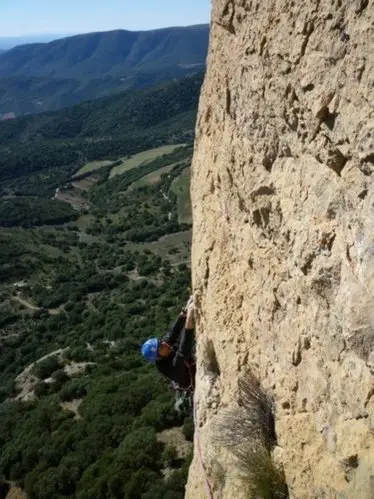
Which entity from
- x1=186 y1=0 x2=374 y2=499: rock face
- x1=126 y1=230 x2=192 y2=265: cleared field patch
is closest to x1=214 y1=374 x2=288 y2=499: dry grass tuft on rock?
x1=186 y1=0 x2=374 y2=499: rock face

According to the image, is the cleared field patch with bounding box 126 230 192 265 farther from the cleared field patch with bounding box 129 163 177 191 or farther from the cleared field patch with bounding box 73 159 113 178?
the cleared field patch with bounding box 73 159 113 178

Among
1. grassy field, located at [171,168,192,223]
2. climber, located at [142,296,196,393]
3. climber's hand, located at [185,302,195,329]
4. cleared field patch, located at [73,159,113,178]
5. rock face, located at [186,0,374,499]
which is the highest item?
rock face, located at [186,0,374,499]

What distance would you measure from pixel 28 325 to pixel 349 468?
64.2 metres

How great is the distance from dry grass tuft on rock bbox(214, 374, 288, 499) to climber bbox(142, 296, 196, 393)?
2903 millimetres

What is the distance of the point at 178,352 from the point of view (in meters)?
9.37

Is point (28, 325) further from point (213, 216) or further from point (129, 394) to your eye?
point (213, 216)

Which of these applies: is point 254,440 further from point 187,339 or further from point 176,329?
point 176,329

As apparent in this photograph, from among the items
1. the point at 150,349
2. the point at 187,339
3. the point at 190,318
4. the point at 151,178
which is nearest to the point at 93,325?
the point at 187,339

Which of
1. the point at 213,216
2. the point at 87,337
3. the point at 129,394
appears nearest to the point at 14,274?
the point at 87,337

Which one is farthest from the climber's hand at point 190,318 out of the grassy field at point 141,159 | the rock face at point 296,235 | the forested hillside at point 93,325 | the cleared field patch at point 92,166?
the cleared field patch at point 92,166

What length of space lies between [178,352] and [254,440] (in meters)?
3.61

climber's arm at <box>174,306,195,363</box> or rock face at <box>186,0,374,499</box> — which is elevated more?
rock face at <box>186,0,374,499</box>

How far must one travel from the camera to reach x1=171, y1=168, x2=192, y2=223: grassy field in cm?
10197

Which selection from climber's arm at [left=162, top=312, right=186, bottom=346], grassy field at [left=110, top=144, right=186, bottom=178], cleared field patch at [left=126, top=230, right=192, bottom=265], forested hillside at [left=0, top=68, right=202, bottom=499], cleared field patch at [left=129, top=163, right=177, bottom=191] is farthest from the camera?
grassy field at [left=110, top=144, right=186, bottom=178]
